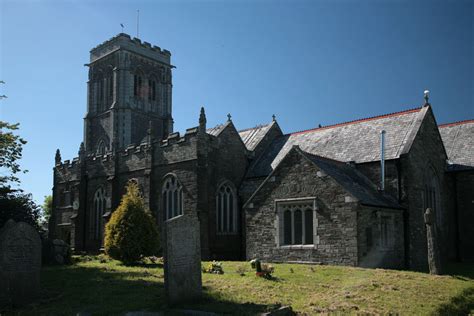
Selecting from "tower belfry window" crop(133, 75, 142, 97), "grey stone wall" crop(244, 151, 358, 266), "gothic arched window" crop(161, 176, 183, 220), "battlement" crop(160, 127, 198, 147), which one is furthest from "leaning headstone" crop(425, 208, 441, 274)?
"tower belfry window" crop(133, 75, 142, 97)

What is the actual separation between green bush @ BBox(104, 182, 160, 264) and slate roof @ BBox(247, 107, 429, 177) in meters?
9.16

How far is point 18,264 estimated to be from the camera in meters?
12.3

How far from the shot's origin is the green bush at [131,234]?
19.8 m

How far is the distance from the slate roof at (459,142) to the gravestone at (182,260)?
19711mm

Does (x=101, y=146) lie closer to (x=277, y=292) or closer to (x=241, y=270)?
(x=241, y=270)

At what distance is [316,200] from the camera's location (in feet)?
65.1

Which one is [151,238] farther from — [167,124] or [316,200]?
[167,124]

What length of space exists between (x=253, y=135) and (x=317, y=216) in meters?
13.5

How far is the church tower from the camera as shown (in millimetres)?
45281

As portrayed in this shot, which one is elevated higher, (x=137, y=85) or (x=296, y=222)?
(x=137, y=85)

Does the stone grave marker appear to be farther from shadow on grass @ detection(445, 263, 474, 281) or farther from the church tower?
the church tower

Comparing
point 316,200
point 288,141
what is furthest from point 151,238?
point 288,141

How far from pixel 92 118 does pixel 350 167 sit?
106 ft

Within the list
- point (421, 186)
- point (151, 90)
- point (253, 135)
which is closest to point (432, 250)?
point (421, 186)
